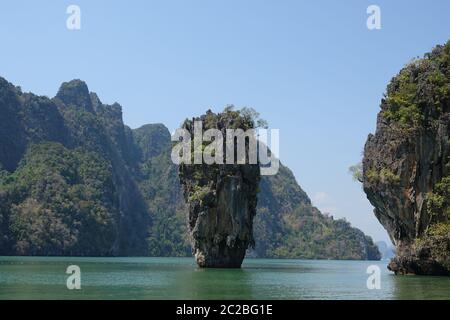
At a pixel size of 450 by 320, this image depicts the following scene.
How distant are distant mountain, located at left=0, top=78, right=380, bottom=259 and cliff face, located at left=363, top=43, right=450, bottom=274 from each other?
211ft

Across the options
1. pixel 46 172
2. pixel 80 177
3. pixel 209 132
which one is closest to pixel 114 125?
pixel 80 177

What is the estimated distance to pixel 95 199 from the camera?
394 ft

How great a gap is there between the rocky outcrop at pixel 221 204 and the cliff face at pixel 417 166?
10759 millimetres

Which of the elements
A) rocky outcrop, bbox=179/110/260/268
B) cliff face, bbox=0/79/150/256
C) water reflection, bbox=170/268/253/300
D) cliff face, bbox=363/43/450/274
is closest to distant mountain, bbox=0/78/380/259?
cliff face, bbox=0/79/150/256

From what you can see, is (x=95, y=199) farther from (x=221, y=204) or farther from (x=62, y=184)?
(x=221, y=204)

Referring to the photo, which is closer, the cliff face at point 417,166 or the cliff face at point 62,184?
the cliff face at point 417,166

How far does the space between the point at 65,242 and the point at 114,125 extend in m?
95.9

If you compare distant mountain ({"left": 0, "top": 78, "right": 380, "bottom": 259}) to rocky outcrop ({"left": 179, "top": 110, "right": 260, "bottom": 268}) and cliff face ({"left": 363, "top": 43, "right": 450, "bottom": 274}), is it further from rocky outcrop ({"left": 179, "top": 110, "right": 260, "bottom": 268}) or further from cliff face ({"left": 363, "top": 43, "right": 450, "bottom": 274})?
cliff face ({"left": 363, "top": 43, "right": 450, "bottom": 274})

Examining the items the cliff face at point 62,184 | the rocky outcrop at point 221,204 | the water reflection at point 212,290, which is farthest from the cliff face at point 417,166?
the cliff face at point 62,184

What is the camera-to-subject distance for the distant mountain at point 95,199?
328ft

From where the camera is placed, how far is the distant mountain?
100 meters

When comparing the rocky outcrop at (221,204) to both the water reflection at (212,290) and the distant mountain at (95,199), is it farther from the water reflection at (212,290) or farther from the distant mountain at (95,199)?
the distant mountain at (95,199)

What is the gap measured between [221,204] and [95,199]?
249ft
